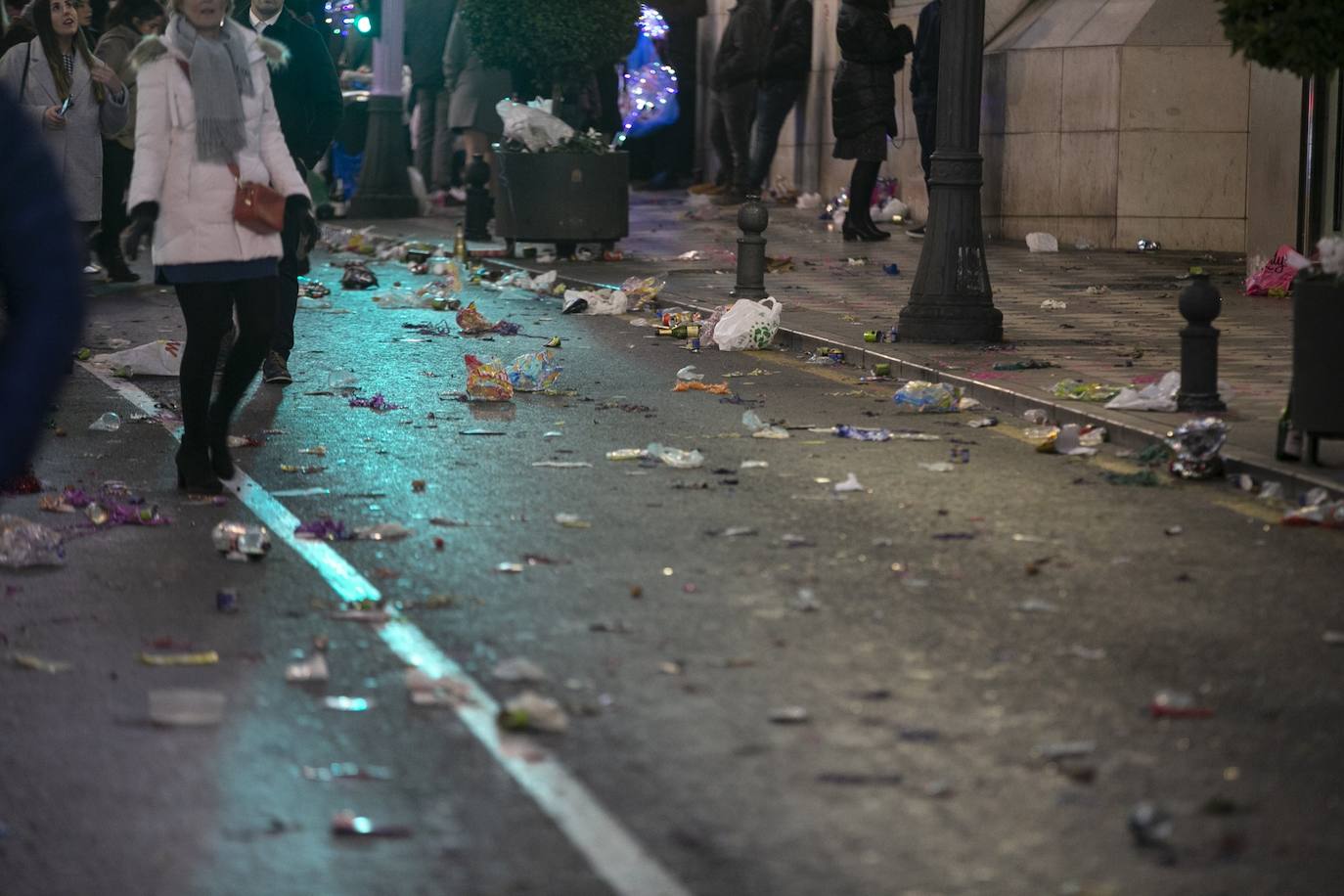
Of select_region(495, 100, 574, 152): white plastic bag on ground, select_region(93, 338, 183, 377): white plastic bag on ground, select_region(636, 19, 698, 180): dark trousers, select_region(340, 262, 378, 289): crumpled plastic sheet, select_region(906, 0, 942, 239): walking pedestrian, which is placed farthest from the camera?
select_region(636, 19, 698, 180): dark trousers

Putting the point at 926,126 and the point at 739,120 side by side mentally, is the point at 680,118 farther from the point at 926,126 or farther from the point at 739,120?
the point at 926,126

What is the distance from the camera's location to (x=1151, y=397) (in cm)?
947

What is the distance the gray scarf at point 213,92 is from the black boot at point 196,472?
3.64ft

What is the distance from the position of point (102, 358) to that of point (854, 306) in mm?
5271

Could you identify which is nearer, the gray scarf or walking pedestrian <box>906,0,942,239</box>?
the gray scarf

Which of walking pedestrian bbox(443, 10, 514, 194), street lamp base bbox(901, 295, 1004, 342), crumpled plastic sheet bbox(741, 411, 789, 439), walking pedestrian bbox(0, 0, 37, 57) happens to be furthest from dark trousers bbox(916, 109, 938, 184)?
crumpled plastic sheet bbox(741, 411, 789, 439)

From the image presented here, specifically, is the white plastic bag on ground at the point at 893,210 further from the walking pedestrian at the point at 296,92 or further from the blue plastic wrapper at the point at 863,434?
the blue plastic wrapper at the point at 863,434

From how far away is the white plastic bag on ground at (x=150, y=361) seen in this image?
11.5 meters

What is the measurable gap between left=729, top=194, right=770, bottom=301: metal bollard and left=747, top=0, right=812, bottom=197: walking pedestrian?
34.0 ft

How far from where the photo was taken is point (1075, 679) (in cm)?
523

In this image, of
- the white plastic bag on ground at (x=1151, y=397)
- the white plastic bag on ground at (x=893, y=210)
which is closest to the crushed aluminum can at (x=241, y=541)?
the white plastic bag on ground at (x=1151, y=397)

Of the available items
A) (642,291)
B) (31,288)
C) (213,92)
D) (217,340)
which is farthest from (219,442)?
(642,291)

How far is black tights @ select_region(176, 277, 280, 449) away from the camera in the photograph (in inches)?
312

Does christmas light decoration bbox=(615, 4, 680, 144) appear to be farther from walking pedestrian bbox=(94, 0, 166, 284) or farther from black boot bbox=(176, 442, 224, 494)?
black boot bbox=(176, 442, 224, 494)
